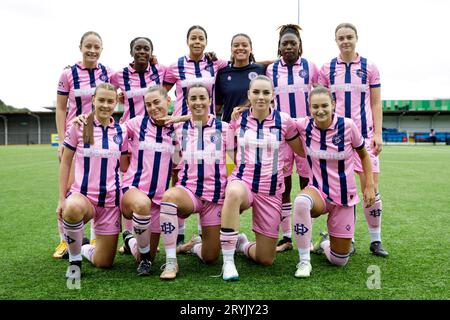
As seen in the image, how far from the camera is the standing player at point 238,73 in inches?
150

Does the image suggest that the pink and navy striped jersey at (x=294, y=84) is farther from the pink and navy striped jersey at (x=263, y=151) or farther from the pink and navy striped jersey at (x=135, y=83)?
the pink and navy striped jersey at (x=135, y=83)

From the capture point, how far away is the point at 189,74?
400 centimetres

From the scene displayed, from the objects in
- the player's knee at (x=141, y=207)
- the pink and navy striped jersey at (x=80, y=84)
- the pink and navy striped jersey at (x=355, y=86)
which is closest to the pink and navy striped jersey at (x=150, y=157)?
the player's knee at (x=141, y=207)

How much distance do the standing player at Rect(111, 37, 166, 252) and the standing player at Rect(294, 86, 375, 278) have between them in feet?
4.64

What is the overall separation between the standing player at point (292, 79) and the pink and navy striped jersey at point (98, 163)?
1.42 meters

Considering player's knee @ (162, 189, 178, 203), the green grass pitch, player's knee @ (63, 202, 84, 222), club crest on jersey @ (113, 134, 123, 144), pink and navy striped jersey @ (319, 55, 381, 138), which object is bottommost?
the green grass pitch

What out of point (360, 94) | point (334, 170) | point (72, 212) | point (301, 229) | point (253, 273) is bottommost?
point (253, 273)

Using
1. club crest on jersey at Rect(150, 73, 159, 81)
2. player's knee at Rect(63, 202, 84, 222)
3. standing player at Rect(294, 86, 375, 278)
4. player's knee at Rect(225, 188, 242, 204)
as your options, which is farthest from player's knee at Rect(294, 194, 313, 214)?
club crest on jersey at Rect(150, 73, 159, 81)

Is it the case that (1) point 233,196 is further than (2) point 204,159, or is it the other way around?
(2) point 204,159

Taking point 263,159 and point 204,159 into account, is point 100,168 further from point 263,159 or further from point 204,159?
point 263,159

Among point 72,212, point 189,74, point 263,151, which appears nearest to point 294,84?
point 263,151

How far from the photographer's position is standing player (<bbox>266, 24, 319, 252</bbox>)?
3.78m

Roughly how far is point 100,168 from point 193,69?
130 centimetres

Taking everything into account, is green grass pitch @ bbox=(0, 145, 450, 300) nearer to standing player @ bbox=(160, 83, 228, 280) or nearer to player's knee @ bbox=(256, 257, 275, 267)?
player's knee @ bbox=(256, 257, 275, 267)
